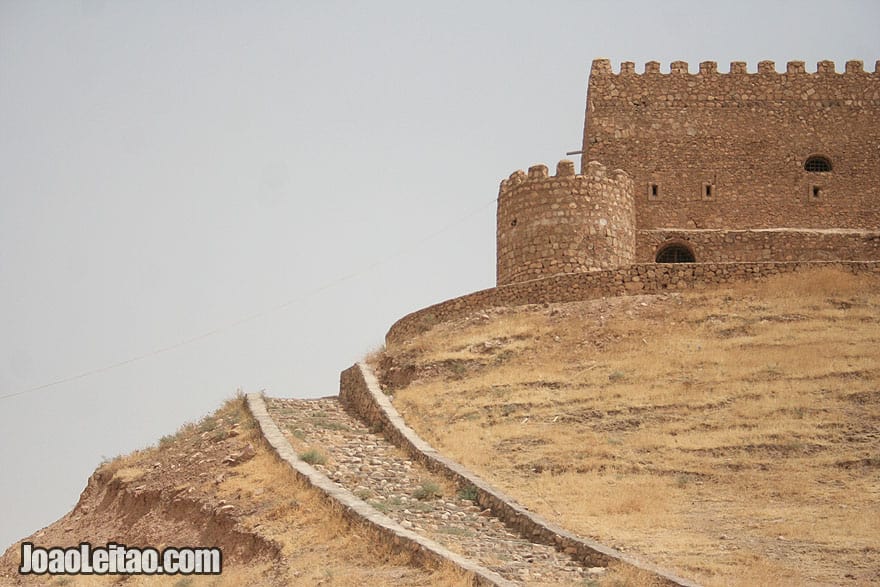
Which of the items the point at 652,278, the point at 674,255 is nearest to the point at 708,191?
the point at 674,255

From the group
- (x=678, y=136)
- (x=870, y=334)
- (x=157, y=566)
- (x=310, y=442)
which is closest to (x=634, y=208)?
(x=678, y=136)

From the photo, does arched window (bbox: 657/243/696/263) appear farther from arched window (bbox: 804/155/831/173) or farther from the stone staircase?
the stone staircase

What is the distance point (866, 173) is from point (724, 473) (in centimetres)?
1490

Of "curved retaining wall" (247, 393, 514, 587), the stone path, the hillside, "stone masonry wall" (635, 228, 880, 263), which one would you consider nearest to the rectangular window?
"stone masonry wall" (635, 228, 880, 263)

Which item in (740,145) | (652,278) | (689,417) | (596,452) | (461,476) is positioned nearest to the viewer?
(461,476)

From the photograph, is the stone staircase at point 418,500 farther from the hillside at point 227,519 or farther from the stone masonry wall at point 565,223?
the stone masonry wall at point 565,223

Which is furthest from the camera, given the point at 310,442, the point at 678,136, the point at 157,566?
the point at 678,136

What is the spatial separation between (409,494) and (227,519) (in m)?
2.32

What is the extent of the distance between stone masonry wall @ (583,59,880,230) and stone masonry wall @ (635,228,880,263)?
2.06m

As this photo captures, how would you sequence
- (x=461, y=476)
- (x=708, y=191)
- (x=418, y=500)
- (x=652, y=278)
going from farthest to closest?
(x=708, y=191)
(x=652, y=278)
(x=461, y=476)
(x=418, y=500)

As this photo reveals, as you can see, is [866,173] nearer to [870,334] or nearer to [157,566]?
[870,334]

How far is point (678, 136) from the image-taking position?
99.2ft

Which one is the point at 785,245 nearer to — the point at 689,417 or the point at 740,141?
the point at 740,141

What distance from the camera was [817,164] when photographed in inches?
1204
